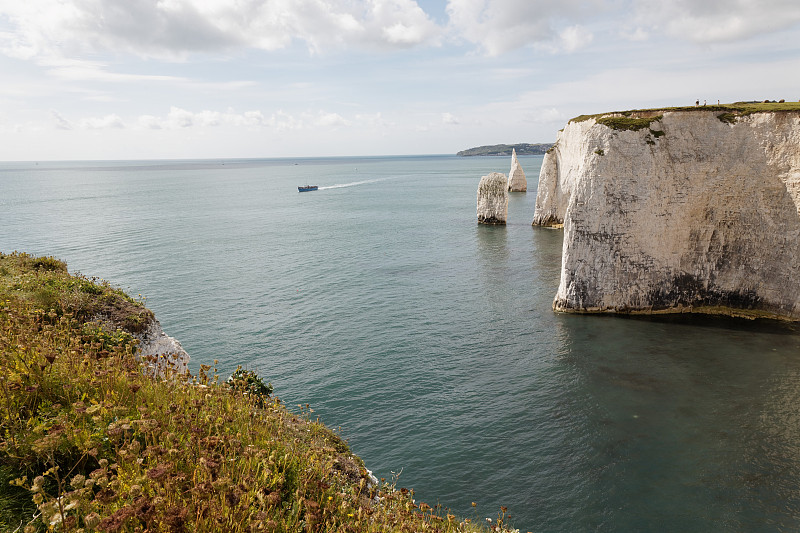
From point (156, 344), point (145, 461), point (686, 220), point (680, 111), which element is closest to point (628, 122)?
point (680, 111)

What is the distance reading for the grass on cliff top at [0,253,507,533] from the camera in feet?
16.5

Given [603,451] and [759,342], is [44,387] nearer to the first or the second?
[603,451]

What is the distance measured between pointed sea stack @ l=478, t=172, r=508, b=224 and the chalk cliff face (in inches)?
1506

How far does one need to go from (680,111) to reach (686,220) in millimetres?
7584

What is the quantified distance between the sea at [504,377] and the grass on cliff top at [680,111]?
Result: 45.6 feet

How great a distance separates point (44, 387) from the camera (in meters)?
6.97

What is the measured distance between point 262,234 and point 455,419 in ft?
177

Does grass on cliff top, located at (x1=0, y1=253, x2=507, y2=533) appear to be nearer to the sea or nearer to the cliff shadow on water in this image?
the sea

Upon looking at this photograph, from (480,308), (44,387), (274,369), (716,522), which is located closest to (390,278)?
(480,308)

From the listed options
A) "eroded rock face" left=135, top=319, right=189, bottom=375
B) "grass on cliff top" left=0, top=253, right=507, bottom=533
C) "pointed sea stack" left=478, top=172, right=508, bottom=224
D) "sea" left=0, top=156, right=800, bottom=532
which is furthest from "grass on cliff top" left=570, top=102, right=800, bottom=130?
"pointed sea stack" left=478, top=172, right=508, bottom=224

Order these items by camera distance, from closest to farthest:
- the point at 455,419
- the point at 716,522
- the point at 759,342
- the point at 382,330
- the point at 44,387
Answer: the point at 44,387 < the point at 716,522 < the point at 455,419 < the point at 759,342 < the point at 382,330

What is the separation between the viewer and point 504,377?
24.8 metres

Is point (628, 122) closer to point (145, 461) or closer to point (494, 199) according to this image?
point (145, 461)

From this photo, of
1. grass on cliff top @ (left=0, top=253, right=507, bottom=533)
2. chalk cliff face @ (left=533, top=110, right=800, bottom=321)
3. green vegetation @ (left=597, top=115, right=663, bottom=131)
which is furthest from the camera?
green vegetation @ (left=597, top=115, right=663, bottom=131)
